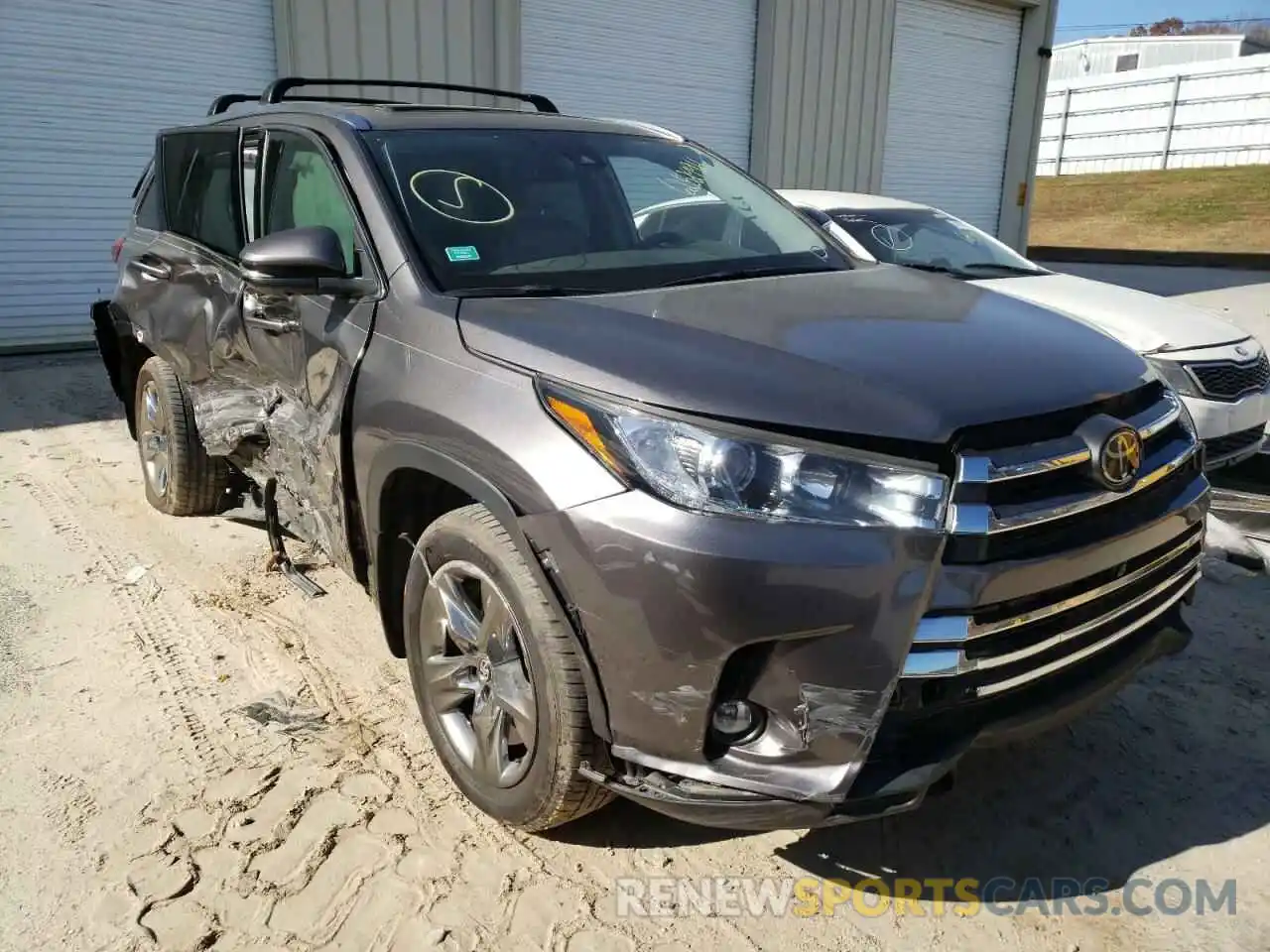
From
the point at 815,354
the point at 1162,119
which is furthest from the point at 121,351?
the point at 1162,119

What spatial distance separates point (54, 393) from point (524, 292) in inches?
250

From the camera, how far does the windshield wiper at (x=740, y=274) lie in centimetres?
282

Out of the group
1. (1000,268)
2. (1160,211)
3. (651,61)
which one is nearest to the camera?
Answer: (1000,268)

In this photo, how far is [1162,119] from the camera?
33.5 metres

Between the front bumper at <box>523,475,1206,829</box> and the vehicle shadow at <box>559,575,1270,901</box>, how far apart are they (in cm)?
52

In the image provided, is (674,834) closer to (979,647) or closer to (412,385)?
(979,647)

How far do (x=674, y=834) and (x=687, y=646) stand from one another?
86cm

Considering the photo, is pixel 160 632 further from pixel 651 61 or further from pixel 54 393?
pixel 651 61

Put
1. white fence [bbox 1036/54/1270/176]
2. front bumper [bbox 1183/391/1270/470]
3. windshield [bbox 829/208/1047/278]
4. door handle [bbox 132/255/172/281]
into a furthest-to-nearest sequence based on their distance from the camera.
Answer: white fence [bbox 1036/54/1270/176], windshield [bbox 829/208/1047/278], front bumper [bbox 1183/391/1270/470], door handle [bbox 132/255/172/281]

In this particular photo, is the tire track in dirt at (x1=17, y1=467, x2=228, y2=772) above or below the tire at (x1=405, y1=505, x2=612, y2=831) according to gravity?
below

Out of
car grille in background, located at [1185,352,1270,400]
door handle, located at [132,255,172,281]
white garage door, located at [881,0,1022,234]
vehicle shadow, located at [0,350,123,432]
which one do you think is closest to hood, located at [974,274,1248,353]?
car grille in background, located at [1185,352,1270,400]

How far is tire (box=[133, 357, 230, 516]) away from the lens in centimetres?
442

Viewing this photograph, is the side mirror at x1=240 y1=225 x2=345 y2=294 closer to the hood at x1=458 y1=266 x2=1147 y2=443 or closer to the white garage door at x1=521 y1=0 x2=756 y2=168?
the hood at x1=458 y1=266 x2=1147 y2=443

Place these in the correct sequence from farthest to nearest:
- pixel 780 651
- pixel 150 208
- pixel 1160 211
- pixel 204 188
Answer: pixel 1160 211, pixel 150 208, pixel 204 188, pixel 780 651
